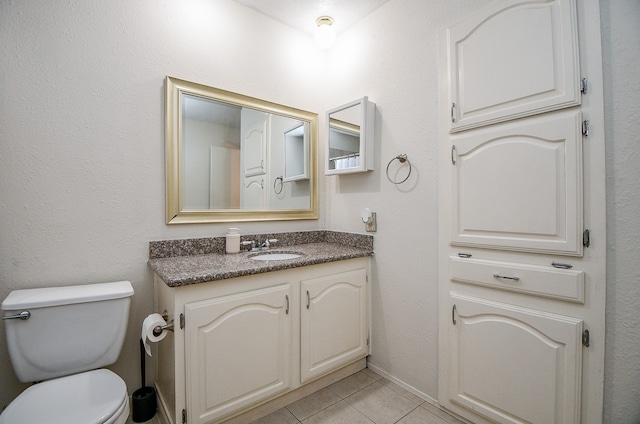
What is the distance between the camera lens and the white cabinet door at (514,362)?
121cm

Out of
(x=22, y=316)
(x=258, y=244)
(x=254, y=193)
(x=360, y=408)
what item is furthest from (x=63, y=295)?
(x=360, y=408)

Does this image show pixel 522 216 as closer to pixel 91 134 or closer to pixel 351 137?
pixel 351 137

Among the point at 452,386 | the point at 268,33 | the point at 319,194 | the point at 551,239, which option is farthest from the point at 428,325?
the point at 268,33

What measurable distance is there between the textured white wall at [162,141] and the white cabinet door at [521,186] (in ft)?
0.42

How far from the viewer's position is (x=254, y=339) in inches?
57.8

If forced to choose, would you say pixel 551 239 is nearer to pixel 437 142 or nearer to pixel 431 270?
pixel 431 270

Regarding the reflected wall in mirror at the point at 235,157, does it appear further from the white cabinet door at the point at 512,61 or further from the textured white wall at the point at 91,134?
the white cabinet door at the point at 512,61

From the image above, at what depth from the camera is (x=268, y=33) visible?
2.12 metres

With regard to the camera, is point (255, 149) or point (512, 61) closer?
point (512, 61)

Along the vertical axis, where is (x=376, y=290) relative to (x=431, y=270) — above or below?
below

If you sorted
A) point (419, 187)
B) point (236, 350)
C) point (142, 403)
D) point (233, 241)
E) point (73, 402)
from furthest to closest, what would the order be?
point (233, 241)
point (419, 187)
point (142, 403)
point (236, 350)
point (73, 402)

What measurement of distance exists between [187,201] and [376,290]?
4.54 feet

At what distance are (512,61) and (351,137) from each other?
1.01 meters

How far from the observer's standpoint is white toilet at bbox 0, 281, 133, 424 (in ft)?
3.35
